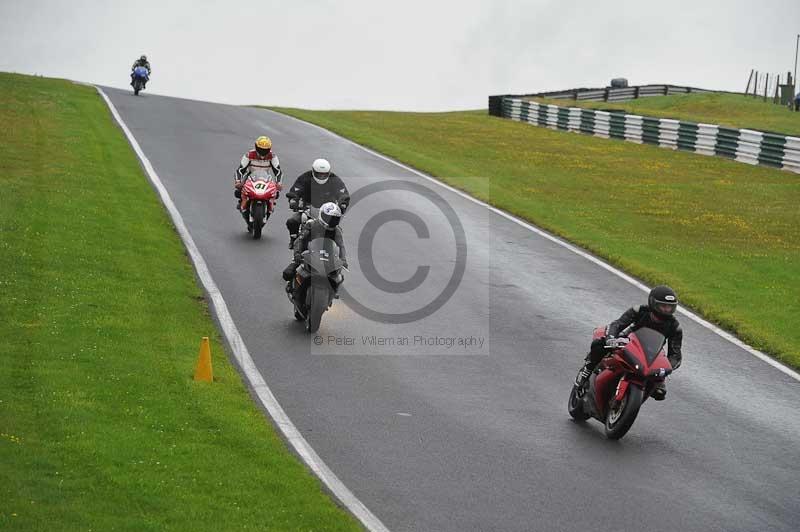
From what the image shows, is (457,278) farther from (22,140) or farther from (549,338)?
(22,140)

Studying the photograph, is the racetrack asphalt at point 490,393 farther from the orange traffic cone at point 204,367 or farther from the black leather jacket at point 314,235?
the black leather jacket at point 314,235

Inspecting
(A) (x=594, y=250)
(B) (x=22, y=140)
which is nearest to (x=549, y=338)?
(A) (x=594, y=250)

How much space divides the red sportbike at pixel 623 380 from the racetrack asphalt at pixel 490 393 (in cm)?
28

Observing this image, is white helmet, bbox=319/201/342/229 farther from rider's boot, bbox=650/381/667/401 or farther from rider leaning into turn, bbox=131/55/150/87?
rider leaning into turn, bbox=131/55/150/87

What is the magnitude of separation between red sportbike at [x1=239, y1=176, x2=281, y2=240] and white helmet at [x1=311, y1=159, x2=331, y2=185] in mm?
3212

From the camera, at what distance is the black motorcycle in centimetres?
1560

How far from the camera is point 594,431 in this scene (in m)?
12.6

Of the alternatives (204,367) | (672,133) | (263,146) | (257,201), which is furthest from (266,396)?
(672,133)

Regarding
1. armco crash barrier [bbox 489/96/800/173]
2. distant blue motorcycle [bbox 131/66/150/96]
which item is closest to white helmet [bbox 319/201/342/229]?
armco crash barrier [bbox 489/96/800/173]

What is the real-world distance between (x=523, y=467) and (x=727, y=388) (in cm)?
448

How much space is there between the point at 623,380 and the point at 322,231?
18.1 feet

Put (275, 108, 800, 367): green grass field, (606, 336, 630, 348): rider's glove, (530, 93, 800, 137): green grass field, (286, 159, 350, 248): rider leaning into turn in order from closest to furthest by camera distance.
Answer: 1. (606, 336, 630, 348): rider's glove
2. (286, 159, 350, 248): rider leaning into turn
3. (275, 108, 800, 367): green grass field
4. (530, 93, 800, 137): green grass field

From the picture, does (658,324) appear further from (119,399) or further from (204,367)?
(119,399)

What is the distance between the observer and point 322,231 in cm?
1591
